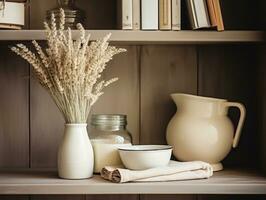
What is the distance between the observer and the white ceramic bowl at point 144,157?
48.1 inches

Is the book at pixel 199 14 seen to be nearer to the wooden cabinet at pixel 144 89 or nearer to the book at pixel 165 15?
the book at pixel 165 15

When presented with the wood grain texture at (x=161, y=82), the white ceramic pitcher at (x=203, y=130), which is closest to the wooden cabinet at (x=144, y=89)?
the wood grain texture at (x=161, y=82)

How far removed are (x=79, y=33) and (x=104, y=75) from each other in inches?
9.2

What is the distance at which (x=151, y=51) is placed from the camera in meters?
1.47

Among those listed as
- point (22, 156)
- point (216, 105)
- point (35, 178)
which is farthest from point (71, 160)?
point (216, 105)

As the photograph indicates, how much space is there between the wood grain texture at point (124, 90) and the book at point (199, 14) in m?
0.24

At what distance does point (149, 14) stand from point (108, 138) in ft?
1.10

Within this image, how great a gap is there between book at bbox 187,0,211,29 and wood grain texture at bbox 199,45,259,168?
21cm

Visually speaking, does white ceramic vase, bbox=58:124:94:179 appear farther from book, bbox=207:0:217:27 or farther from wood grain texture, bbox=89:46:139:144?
book, bbox=207:0:217:27

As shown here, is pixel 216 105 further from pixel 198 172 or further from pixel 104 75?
pixel 104 75

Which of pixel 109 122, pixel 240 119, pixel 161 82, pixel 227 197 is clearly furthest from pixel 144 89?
pixel 227 197

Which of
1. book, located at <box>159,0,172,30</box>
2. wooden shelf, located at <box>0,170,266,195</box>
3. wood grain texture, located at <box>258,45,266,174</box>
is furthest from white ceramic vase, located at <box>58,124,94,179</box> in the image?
wood grain texture, located at <box>258,45,266,174</box>

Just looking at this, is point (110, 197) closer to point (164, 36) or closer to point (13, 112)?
point (13, 112)

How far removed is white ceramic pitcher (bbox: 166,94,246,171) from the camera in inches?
52.0
